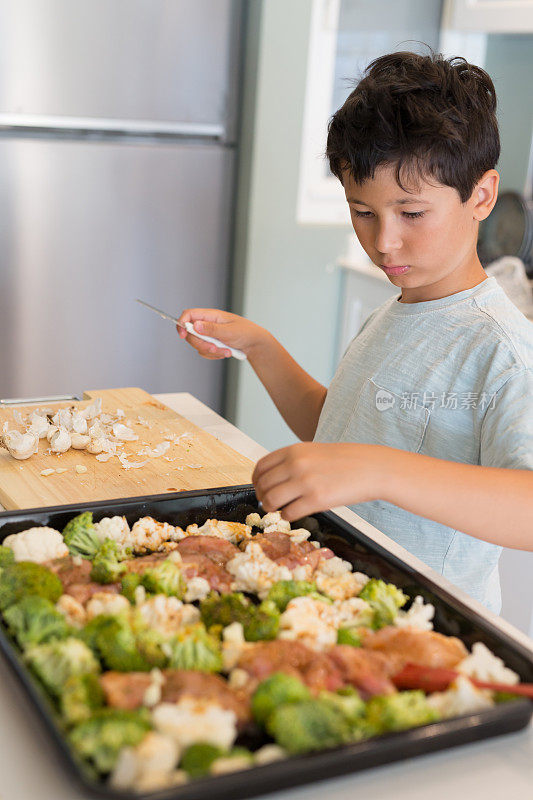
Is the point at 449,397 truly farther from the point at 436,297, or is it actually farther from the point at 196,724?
the point at 196,724

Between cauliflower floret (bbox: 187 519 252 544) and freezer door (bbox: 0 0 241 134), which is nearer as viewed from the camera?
Answer: cauliflower floret (bbox: 187 519 252 544)

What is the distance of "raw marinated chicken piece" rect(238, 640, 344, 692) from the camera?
2.15ft

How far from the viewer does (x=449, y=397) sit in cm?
110

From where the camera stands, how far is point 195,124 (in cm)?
252

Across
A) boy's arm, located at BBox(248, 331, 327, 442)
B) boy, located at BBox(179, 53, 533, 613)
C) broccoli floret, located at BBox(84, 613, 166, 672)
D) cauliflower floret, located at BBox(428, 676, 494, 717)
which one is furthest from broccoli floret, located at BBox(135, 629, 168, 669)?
boy's arm, located at BBox(248, 331, 327, 442)

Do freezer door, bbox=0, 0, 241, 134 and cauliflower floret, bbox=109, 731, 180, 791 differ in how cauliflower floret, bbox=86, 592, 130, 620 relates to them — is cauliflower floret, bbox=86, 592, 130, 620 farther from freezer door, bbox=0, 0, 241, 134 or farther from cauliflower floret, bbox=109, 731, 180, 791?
freezer door, bbox=0, 0, 241, 134

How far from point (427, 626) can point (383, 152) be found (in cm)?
57

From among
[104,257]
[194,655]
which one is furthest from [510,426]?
[104,257]

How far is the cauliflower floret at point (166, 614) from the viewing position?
72 centimetres

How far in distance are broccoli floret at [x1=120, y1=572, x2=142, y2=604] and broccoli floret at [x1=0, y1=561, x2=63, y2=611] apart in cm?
5

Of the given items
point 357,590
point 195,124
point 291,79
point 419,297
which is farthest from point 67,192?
point 357,590

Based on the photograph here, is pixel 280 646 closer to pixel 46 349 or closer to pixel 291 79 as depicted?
pixel 46 349

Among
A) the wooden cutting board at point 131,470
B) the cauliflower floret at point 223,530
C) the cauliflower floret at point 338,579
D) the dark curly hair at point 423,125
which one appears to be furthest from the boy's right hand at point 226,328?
the cauliflower floret at point 338,579

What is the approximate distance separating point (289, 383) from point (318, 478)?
673 mm
